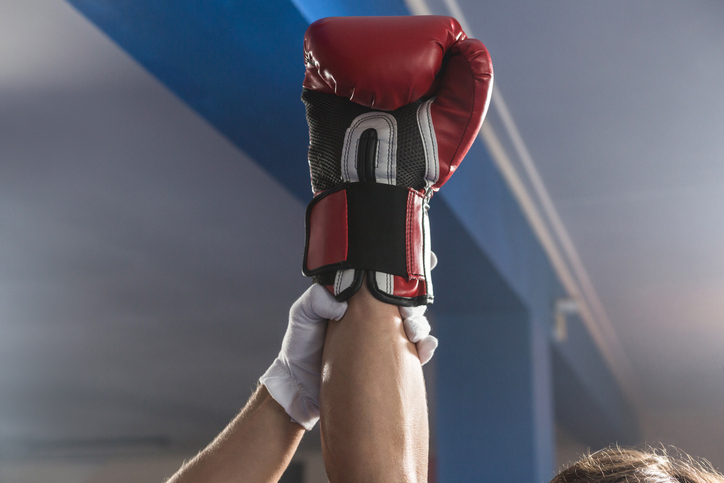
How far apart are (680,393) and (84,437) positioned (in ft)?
22.8

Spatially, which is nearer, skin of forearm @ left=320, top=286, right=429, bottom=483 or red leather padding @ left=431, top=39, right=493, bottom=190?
skin of forearm @ left=320, top=286, right=429, bottom=483

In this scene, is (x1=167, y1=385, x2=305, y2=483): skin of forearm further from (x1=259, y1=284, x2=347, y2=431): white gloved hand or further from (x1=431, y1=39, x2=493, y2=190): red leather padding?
(x1=431, y1=39, x2=493, y2=190): red leather padding

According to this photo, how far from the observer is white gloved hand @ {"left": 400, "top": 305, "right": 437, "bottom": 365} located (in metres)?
0.73

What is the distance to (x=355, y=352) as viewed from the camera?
68cm

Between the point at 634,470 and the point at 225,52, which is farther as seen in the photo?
the point at 225,52

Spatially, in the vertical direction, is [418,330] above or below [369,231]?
below

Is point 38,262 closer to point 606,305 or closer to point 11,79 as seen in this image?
point 11,79

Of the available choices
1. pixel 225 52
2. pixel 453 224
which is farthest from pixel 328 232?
pixel 453 224

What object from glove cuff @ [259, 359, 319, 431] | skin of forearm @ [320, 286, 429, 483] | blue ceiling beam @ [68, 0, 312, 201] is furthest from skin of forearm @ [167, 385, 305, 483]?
blue ceiling beam @ [68, 0, 312, 201]

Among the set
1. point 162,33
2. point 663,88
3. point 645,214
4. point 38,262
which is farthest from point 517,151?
point 38,262

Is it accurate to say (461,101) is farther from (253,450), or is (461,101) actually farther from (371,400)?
(253,450)

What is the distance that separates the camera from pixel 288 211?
341 cm

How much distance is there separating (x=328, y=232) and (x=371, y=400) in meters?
0.21

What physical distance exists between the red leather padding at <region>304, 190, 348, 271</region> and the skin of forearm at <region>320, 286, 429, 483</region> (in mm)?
59
